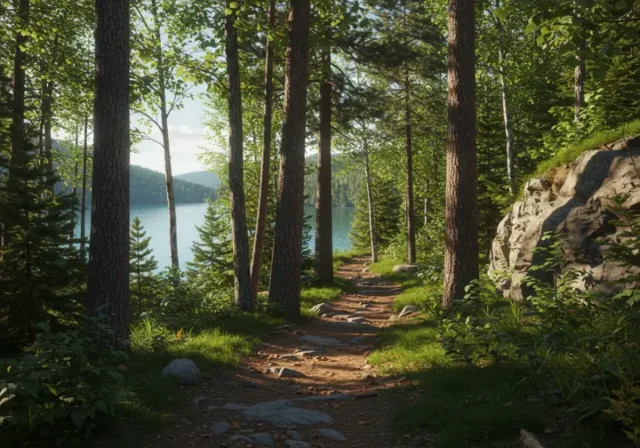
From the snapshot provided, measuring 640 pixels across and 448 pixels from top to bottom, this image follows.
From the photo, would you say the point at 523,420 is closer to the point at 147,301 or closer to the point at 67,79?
the point at 147,301

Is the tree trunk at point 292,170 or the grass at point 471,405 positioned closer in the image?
the grass at point 471,405

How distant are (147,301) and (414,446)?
1072cm

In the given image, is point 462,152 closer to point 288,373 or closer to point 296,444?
point 288,373

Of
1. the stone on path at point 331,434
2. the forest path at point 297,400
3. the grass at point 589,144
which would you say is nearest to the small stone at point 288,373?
the forest path at point 297,400

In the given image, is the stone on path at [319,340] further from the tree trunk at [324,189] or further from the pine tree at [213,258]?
the pine tree at [213,258]

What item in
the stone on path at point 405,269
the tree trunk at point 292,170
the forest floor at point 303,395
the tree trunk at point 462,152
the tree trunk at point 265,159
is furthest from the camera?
the stone on path at point 405,269

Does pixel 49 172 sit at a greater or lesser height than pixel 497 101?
lesser

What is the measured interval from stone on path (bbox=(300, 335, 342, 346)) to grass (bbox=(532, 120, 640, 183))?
5819 millimetres

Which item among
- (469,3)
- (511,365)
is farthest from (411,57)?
(511,365)

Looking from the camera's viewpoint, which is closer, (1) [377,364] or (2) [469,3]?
(1) [377,364]

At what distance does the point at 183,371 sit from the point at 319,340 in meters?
3.50

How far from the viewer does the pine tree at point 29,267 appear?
22.8 ft

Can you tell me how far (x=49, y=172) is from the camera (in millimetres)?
7582

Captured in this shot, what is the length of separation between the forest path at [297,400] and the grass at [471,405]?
11.3 inches
